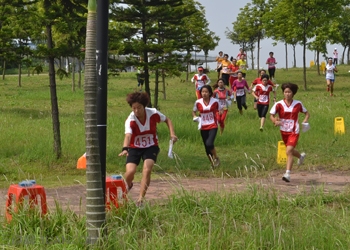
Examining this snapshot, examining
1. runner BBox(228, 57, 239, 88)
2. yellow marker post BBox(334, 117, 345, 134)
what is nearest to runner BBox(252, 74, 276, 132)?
yellow marker post BBox(334, 117, 345, 134)

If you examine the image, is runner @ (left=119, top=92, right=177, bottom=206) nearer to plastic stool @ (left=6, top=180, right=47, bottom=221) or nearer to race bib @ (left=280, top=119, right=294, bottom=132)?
plastic stool @ (left=6, top=180, right=47, bottom=221)

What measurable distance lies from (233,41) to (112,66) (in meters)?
47.3

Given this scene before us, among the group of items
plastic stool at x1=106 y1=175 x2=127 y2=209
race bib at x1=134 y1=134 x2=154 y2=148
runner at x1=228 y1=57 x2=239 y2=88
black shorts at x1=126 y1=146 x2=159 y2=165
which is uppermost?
runner at x1=228 y1=57 x2=239 y2=88

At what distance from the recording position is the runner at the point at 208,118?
12727 mm

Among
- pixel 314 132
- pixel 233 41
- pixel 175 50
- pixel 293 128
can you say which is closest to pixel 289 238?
pixel 293 128

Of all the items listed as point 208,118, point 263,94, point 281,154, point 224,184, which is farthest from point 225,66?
point 224,184

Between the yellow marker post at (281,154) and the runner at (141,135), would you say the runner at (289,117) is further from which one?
the runner at (141,135)

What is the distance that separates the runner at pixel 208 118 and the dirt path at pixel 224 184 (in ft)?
4.44

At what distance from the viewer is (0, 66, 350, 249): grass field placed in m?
5.98

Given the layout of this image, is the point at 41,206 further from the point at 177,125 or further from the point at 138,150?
the point at 177,125

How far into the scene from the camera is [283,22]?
123ft

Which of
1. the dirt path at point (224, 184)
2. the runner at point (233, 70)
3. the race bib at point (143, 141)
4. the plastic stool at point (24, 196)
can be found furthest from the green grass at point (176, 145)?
the plastic stool at point (24, 196)

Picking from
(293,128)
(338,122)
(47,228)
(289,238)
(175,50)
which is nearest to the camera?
(289,238)

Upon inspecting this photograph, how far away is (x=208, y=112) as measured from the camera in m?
12.8
